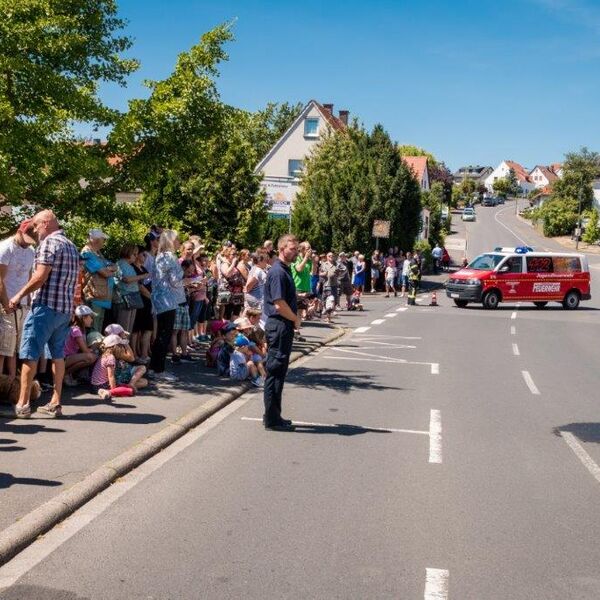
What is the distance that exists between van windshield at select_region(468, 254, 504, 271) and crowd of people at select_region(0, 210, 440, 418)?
16.3 meters

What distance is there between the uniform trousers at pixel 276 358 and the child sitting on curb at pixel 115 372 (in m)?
1.88

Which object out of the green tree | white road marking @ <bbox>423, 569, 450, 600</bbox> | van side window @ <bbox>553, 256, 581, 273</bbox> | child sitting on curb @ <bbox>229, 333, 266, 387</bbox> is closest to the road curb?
child sitting on curb @ <bbox>229, 333, 266, 387</bbox>

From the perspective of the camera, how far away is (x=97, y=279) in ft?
33.7

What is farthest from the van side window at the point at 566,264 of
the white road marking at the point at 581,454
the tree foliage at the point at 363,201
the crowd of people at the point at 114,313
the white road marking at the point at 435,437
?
the white road marking at the point at 581,454

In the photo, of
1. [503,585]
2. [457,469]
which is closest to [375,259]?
[457,469]

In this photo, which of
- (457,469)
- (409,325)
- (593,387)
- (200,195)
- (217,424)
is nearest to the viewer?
(457,469)

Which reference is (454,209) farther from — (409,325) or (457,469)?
(457,469)

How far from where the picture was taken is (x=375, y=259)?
3700cm

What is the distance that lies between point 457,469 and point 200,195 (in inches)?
1105

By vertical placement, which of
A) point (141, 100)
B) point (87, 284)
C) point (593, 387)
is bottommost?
point (593, 387)

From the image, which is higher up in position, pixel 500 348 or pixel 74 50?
pixel 74 50

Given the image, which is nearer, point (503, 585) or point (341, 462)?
point (503, 585)

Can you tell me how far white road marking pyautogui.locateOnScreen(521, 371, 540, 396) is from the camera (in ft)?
39.6

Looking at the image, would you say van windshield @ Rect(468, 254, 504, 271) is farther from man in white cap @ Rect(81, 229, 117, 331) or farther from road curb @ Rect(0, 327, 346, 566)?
road curb @ Rect(0, 327, 346, 566)
